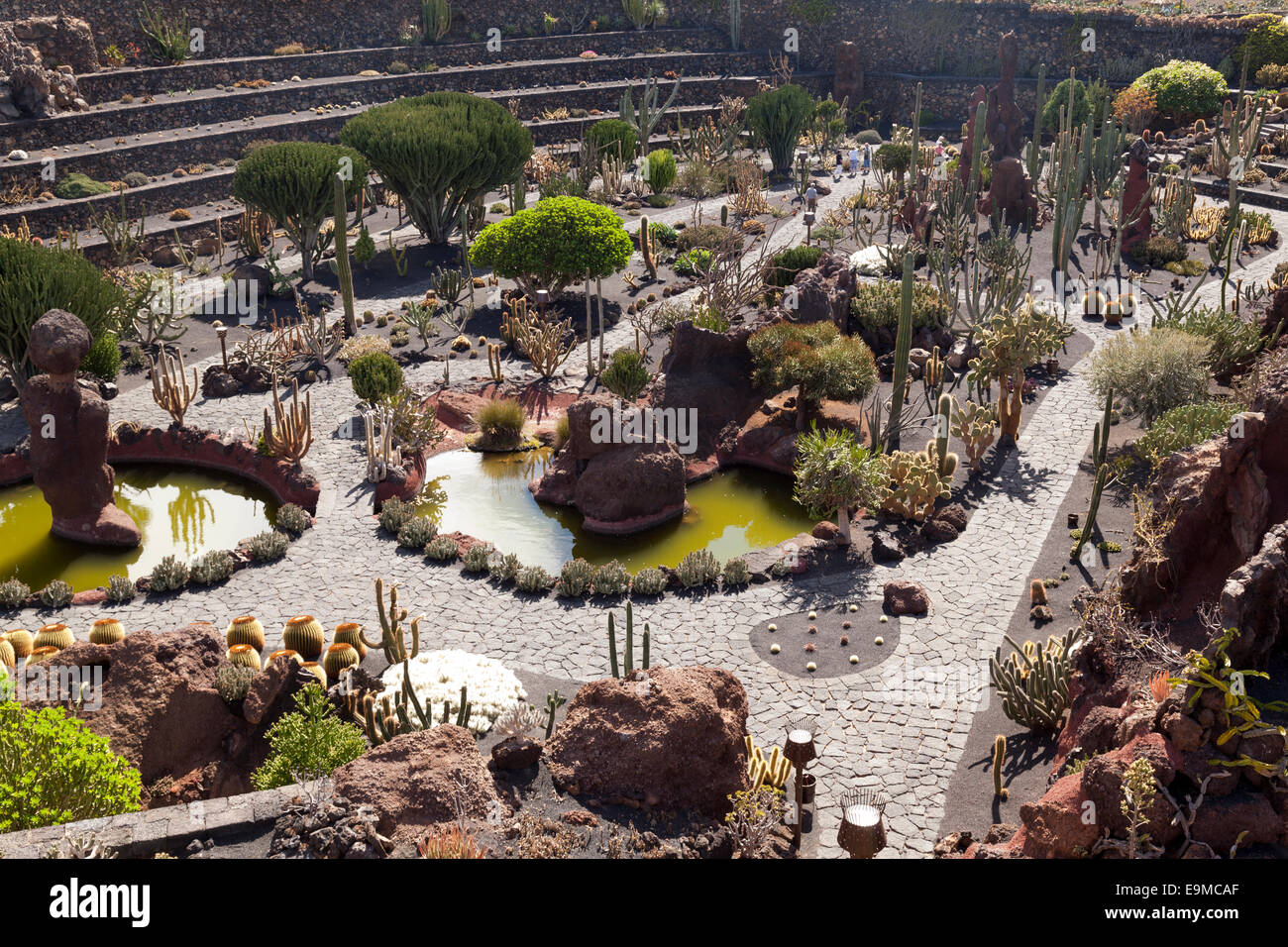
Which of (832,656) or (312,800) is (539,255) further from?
(312,800)

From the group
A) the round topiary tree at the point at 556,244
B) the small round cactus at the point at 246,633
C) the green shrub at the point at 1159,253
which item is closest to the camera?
the small round cactus at the point at 246,633

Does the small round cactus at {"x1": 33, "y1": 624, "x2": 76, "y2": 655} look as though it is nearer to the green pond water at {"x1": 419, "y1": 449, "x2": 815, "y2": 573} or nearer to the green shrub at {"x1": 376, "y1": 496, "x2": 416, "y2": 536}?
the green shrub at {"x1": 376, "y1": 496, "x2": 416, "y2": 536}

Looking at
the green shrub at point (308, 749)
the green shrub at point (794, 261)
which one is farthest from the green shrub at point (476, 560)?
the green shrub at point (794, 261)

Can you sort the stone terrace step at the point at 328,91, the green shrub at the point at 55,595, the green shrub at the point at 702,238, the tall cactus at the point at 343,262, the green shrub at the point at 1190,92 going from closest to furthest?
the green shrub at the point at 55,595 < the tall cactus at the point at 343,262 < the green shrub at the point at 702,238 < the stone terrace step at the point at 328,91 < the green shrub at the point at 1190,92

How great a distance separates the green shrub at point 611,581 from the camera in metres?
14.8

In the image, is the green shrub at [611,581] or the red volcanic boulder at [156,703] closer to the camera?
the red volcanic boulder at [156,703]

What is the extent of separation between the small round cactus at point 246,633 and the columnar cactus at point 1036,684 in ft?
24.5

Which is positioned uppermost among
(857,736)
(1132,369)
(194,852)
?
(1132,369)

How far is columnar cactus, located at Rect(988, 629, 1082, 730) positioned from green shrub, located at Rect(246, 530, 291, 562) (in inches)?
335

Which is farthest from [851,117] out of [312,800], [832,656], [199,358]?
[312,800]

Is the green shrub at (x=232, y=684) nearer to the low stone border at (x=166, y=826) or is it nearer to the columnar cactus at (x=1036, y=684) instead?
the low stone border at (x=166, y=826)

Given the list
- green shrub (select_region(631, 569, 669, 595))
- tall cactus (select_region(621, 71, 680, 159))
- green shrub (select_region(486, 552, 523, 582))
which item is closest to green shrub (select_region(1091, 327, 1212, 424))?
green shrub (select_region(631, 569, 669, 595))

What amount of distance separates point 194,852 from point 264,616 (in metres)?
5.57
